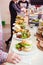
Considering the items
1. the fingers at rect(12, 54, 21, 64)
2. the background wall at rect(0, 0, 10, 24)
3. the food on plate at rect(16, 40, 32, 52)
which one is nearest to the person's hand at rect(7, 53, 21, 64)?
the fingers at rect(12, 54, 21, 64)

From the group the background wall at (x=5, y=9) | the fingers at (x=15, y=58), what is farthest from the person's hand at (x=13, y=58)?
the background wall at (x=5, y=9)

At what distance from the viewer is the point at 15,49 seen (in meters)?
1.57

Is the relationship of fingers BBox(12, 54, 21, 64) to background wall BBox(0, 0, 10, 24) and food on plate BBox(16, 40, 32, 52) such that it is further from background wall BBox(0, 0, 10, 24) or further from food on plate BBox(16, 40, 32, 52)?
background wall BBox(0, 0, 10, 24)

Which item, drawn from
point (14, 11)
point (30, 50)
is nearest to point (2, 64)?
point (30, 50)

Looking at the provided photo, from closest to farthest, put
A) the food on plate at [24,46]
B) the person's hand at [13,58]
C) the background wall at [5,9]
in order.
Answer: the person's hand at [13,58] < the food on plate at [24,46] < the background wall at [5,9]

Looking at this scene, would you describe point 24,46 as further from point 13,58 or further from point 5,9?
point 5,9

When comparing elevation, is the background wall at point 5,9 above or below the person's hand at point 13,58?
below

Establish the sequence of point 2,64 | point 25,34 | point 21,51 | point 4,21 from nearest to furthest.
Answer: point 2,64 → point 21,51 → point 25,34 → point 4,21

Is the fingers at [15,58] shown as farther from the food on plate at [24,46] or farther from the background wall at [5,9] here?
the background wall at [5,9]

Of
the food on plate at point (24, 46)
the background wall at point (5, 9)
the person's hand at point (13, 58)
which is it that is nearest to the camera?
the person's hand at point (13, 58)

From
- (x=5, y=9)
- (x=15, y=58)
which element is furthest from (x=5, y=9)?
(x=15, y=58)

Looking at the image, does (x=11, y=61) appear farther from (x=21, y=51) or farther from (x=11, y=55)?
(x=21, y=51)

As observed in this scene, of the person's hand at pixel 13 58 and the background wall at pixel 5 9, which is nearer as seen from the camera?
the person's hand at pixel 13 58

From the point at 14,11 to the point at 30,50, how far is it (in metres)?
1.94
